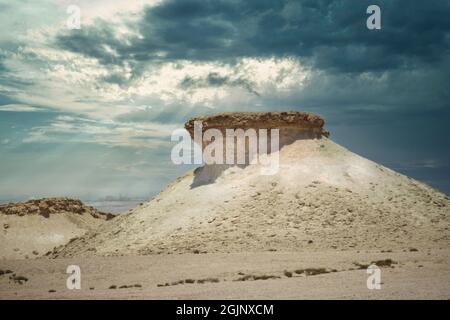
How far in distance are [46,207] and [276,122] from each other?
28417mm

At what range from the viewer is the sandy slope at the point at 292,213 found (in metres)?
21.8

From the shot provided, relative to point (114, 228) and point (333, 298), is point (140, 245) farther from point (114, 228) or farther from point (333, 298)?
point (333, 298)

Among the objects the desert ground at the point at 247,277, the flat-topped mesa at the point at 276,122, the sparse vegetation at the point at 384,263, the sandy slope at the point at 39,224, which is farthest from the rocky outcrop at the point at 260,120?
the sandy slope at the point at 39,224

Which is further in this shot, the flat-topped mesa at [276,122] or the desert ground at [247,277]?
the flat-topped mesa at [276,122]

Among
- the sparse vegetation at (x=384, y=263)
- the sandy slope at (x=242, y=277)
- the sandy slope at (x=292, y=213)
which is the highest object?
the sandy slope at (x=292, y=213)

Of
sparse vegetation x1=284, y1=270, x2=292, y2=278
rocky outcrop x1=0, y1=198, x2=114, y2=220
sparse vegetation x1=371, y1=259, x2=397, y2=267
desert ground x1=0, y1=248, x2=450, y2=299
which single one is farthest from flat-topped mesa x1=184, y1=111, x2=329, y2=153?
rocky outcrop x1=0, y1=198, x2=114, y2=220

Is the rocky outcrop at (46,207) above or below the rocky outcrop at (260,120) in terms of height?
below

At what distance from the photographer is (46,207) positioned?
4638cm

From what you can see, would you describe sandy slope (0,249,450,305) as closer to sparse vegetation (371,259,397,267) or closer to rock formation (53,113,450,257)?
sparse vegetation (371,259,397,267)

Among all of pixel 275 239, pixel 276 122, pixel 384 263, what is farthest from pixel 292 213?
pixel 384 263

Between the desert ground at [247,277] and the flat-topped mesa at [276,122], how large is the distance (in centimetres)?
974

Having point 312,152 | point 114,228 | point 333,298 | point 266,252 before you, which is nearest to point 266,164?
point 312,152

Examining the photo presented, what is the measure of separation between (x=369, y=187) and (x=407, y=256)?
8.23 m

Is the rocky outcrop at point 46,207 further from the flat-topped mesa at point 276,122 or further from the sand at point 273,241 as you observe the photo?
the flat-topped mesa at point 276,122
